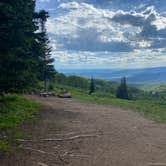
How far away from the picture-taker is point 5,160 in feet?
30.0

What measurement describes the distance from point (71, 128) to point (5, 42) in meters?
5.71

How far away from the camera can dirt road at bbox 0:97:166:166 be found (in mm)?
9406

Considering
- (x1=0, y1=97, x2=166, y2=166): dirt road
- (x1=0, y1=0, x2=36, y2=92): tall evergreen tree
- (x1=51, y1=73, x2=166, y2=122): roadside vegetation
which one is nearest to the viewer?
(x1=0, y1=97, x2=166, y2=166): dirt road

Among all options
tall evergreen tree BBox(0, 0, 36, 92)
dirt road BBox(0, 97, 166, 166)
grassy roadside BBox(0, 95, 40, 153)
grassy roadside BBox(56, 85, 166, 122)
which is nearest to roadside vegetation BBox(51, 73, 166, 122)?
grassy roadside BBox(56, 85, 166, 122)

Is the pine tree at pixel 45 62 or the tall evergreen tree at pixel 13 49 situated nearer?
the tall evergreen tree at pixel 13 49

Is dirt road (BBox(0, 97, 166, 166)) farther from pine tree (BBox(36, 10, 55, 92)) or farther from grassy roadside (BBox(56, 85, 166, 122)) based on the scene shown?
pine tree (BBox(36, 10, 55, 92))

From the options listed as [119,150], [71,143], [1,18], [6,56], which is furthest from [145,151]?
[1,18]

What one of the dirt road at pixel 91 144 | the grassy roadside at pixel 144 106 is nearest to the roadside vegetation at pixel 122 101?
the grassy roadside at pixel 144 106

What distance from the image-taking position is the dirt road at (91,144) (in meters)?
9.41

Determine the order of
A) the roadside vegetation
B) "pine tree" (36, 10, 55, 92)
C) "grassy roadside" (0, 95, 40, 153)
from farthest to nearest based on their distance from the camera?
"pine tree" (36, 10, 55, 92), the roadside vegetation, "grassy roadside" (0, 95, 40, 153)

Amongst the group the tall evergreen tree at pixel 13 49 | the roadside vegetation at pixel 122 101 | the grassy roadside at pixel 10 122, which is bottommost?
the roadside vegetation at pixel 122 101

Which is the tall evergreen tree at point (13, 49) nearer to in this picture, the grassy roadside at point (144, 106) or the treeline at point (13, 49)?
the treeline at point (13, 49)

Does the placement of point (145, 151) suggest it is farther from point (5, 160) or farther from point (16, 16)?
point (16, 16)

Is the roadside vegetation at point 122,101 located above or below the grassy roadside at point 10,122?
below
